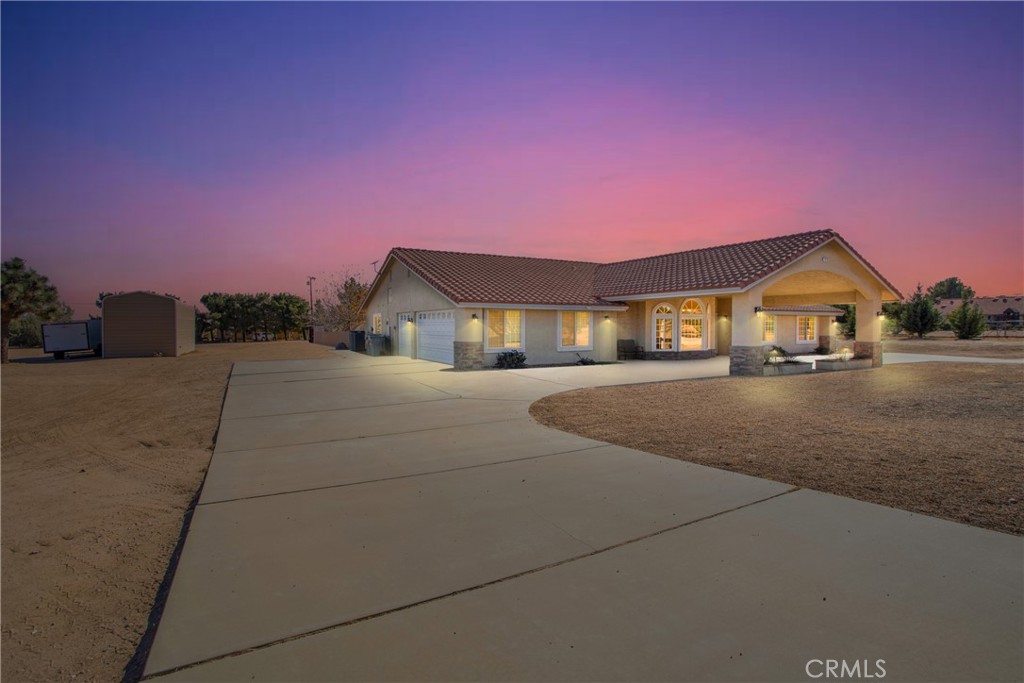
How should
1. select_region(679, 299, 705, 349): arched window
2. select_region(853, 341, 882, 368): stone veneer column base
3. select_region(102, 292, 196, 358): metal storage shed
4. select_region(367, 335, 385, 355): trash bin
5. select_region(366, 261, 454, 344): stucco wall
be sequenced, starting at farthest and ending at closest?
1. select_region(102, 292, 196, 358): metal storage shed
2. select_region(367, 335, 385, 355): trash bin
3. select_region(679, 299, 705, 349): arched window
4. select_region(366, 261, 454, 344): stucco wall
5. select_region(853, 341, 882, 368): stone veneer column base

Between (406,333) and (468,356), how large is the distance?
23.9 feet

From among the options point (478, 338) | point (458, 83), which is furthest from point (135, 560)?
point (458, 83)

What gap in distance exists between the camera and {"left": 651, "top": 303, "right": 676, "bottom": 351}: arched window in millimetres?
23500

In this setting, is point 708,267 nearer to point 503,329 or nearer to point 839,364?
point 839,364

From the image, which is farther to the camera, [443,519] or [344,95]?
[344,95]

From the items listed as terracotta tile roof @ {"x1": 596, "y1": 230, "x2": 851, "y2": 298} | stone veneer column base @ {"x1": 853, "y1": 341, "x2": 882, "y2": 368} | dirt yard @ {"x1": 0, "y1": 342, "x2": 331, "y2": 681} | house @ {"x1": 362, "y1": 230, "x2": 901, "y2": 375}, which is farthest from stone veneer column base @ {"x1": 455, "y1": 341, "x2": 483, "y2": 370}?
stone veneer column base @ {"x1": 853, "y1": 341, "x2": 882, "y2": 368}

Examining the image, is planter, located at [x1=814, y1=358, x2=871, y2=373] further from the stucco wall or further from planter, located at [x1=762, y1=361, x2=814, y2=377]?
the stucco wall

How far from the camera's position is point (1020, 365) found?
19109mm

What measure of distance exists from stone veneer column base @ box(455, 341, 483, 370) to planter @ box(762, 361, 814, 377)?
33.9ft

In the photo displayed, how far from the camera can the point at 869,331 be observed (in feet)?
66.5

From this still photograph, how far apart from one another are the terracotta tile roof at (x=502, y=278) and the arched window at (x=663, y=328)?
2.57 m

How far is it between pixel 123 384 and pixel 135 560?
1520 cm

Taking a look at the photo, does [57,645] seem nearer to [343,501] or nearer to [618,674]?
[343,501]

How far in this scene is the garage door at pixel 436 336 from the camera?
20281 mm
